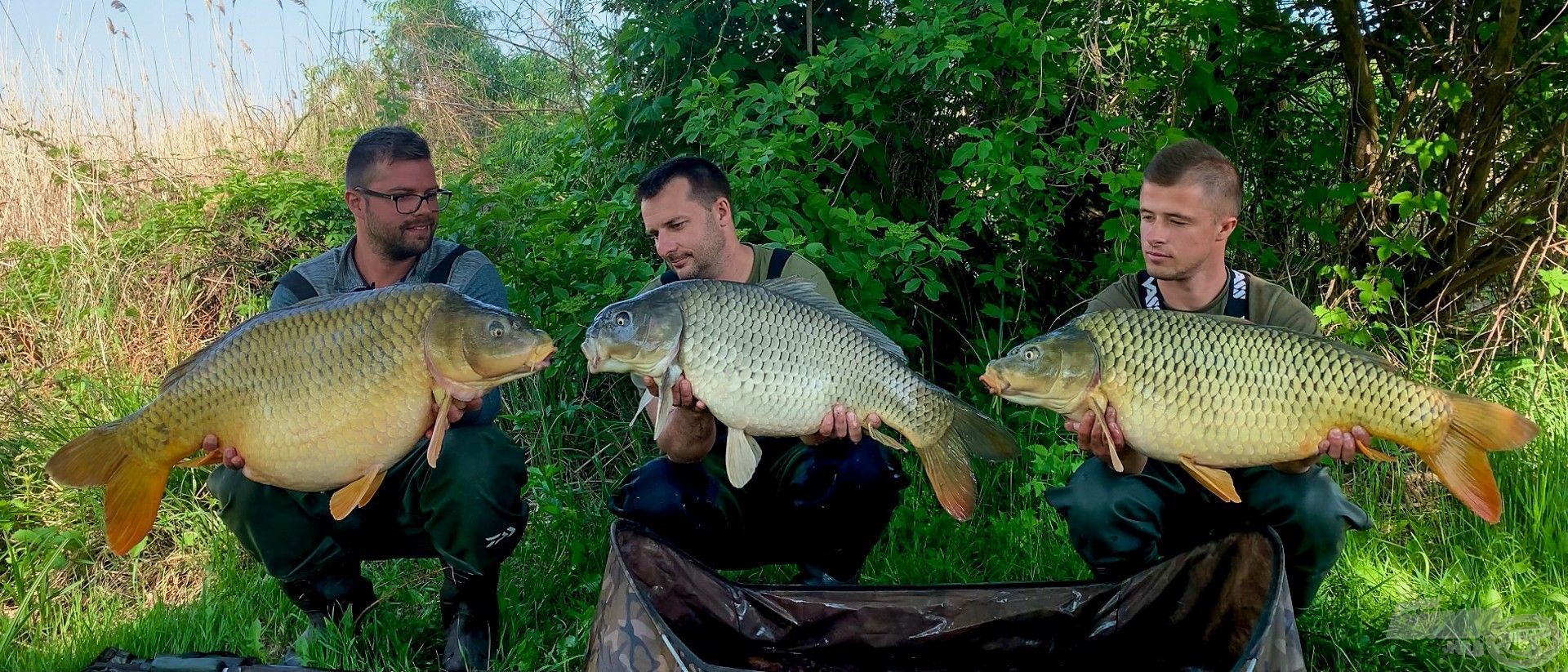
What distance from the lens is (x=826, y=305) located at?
1.86m

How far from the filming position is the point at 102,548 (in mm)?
2693

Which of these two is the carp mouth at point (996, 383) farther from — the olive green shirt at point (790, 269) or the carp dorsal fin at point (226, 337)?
the carp dorsal fin at point (226, 337)

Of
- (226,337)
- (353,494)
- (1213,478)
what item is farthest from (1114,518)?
(226,337)

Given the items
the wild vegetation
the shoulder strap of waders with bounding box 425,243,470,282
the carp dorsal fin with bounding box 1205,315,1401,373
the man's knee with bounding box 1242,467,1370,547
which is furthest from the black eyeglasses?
the man's knee with bounding box 1242,467,1370,547

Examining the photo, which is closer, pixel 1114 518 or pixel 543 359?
pixel 543 359

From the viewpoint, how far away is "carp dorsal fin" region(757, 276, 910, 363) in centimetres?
180

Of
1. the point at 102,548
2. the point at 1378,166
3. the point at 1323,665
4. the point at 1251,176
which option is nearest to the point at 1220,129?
the point at 1251,176

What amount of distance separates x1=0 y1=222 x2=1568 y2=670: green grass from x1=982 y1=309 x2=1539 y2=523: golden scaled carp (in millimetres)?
492

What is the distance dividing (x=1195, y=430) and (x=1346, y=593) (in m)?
0.80

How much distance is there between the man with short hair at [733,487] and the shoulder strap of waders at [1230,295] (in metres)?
0.57

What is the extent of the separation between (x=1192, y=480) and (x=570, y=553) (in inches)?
50.5

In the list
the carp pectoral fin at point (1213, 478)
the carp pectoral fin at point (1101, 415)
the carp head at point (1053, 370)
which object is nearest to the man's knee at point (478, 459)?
the carp head at point (1053, 370)

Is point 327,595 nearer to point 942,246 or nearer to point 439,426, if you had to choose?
point 439,426

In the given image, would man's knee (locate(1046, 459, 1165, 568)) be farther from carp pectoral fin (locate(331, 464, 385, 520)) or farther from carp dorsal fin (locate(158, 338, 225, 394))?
carp dorsal fin (locate(158, 338, 225, 394))
